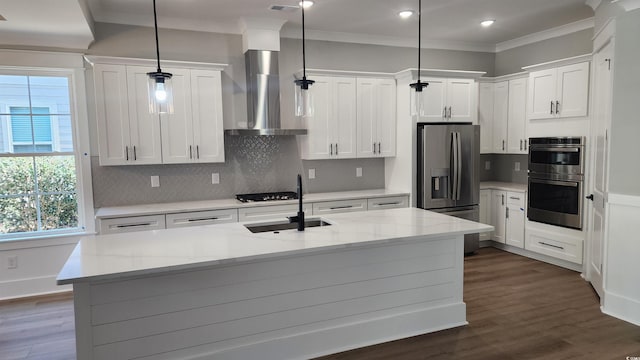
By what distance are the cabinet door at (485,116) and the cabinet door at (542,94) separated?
83 cm

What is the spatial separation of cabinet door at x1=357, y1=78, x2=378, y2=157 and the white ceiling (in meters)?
0.69

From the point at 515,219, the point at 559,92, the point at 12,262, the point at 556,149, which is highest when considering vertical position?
the point at 559,92

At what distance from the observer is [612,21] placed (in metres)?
3.39

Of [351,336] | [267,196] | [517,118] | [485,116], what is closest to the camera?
[351,336]

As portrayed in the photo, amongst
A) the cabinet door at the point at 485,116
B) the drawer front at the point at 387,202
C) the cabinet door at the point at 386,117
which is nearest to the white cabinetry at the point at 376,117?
the cabinet door at the point at 386,117

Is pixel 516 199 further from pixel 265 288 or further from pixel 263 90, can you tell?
pixel 265 288

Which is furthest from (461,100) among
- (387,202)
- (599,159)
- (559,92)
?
(599,159)

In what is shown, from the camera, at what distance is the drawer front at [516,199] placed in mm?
5133

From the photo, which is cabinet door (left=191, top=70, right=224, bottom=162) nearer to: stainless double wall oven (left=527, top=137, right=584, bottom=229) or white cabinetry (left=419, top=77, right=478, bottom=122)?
white cabinetry (left=419, top=77, right=478, bottom=122)

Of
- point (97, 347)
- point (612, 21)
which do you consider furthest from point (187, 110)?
point (612, 21)

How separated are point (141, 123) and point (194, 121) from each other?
519 millimetres

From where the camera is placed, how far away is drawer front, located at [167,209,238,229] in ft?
13.5

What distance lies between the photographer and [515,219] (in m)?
5.25

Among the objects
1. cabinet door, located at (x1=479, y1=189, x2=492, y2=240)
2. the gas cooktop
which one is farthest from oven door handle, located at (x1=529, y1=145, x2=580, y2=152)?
the gas cooktop
